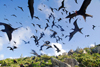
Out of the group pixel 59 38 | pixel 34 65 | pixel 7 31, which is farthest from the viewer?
pixel 34 65

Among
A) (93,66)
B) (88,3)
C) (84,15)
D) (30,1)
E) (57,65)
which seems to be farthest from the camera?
(57,65)

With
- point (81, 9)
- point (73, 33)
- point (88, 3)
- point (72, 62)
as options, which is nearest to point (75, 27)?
point (73, 33)

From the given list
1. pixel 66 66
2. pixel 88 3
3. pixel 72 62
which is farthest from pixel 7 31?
pixel 72 62

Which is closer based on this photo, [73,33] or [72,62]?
[73,33]

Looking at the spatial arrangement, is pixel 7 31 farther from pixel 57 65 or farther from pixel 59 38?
pixel 57 65

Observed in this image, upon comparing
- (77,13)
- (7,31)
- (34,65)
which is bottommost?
(34,65)

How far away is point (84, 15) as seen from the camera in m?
2.77

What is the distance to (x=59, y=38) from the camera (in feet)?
33.9

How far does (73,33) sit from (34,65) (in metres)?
10.3

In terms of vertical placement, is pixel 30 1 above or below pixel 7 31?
above

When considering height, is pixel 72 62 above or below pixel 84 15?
below

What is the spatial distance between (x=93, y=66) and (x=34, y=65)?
29.6ft

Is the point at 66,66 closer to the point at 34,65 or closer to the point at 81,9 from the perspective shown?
the point at 34,65

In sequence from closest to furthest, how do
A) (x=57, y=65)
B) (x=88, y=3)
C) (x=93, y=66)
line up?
(x=88, y=3) → (x=93, y=66) → (x=57, y=65)
